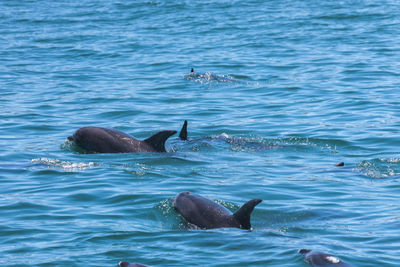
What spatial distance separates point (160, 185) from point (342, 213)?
3.09 metres

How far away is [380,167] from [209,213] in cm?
482

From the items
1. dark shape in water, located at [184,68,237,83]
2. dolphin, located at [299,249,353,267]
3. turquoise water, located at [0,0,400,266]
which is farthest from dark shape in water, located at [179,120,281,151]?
dark shape in water, located at [184,68,237,83]

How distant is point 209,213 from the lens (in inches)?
387

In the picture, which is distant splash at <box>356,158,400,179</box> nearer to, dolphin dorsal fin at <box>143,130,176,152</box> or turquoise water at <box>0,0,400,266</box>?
turquoise water at <box>0,0,400,266</box>

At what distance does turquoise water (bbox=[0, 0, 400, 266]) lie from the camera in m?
9.30

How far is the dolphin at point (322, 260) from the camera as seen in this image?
25.8 feet

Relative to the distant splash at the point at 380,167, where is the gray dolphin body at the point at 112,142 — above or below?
above

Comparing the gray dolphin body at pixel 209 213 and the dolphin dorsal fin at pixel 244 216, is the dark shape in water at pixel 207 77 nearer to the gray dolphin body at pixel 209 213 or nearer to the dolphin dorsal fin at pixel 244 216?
the gray dolphin body at pixel 209 213

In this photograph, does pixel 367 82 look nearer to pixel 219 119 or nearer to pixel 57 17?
pixel 219 119

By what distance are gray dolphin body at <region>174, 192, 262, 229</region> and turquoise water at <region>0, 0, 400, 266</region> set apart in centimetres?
15

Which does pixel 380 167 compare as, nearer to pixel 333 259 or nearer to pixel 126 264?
pixel 333 259

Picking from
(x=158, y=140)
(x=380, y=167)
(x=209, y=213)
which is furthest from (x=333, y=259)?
(x=158, y=140)

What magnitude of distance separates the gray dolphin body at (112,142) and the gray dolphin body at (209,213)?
346 centimetres

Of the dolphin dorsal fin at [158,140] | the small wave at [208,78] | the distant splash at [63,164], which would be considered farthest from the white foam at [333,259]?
the small wave at [208,78]
